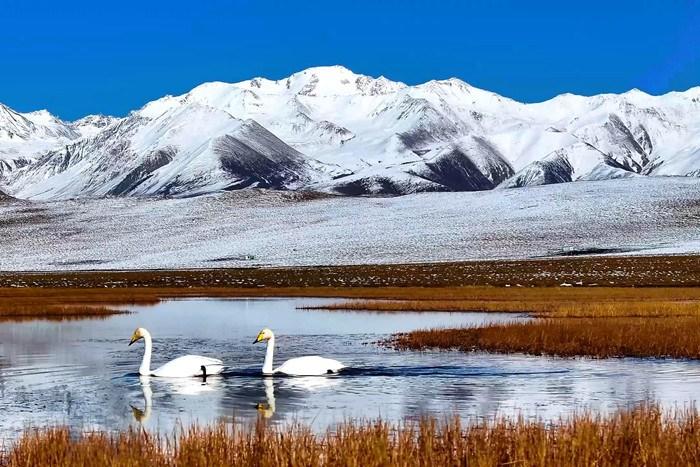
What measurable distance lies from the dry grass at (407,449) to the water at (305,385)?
411cm

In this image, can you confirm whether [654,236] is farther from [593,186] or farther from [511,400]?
[511,400]

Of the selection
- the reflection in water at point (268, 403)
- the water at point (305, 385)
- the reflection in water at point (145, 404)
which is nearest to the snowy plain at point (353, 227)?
the water at point (305, 385)

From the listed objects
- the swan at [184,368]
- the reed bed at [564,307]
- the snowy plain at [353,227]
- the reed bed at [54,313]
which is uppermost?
the snowy plain at [353,227]

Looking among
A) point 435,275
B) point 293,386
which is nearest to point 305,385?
point 293,386

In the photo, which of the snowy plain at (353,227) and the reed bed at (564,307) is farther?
the snowy plain at (353,227)

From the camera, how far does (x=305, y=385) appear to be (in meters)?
24.9

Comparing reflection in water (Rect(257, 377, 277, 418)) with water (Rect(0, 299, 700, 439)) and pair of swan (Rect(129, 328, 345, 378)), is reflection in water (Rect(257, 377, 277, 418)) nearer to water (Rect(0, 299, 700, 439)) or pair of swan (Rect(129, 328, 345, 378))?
water (Rect(0, 299, 700, 439))

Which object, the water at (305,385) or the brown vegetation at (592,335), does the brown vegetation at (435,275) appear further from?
the water at (305,385)

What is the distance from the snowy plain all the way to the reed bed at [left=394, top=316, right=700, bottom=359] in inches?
3471

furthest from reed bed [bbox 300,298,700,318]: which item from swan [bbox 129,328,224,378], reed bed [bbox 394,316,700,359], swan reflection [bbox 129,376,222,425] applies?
swan reflection [bbox 129,376,222,425]

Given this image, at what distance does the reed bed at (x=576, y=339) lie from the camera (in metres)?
30.0

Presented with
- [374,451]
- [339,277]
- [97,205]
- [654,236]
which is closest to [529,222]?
[654,236]

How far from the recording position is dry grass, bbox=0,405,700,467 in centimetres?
1365

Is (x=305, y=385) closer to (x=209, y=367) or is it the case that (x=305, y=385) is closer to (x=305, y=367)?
(x=305, y=367)
